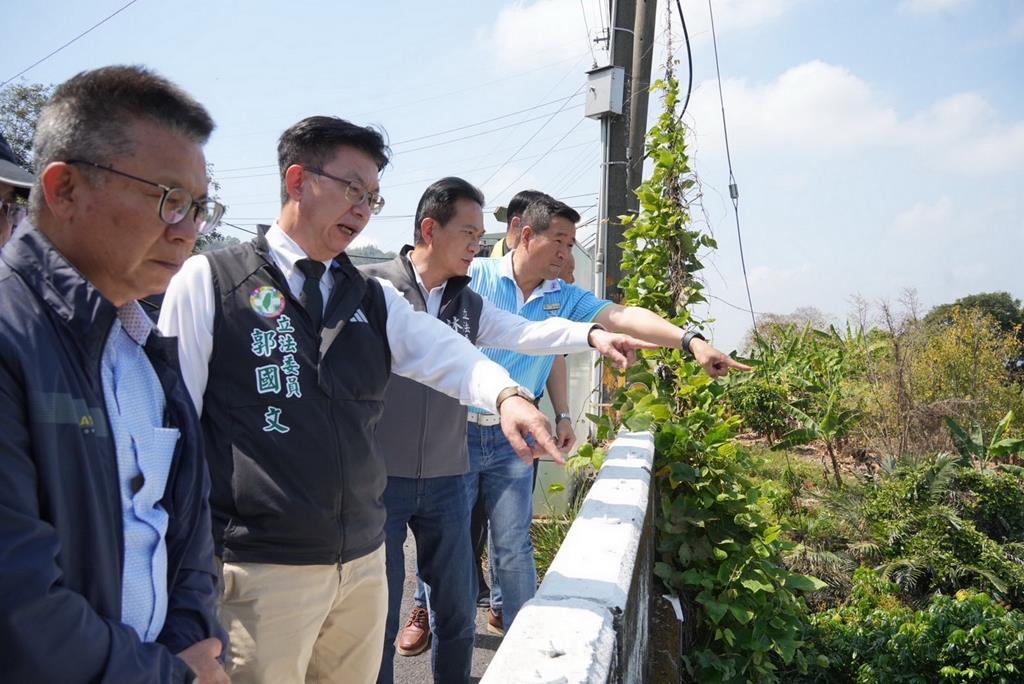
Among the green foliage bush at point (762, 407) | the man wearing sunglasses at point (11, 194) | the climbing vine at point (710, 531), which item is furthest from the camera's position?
the green foliage bush at point (762, 407)

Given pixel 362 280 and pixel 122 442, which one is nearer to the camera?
pixel 122 442

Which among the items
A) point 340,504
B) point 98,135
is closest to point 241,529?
point 340,504

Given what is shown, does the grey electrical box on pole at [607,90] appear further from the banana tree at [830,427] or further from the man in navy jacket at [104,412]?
the man in navy jacket at [104,412]

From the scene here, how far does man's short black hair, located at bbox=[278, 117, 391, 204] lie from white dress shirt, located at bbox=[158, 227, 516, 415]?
201mm

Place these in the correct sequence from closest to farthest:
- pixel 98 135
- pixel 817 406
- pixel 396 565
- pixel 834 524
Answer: pixel 98 135, pixel 396 565, pixel 834 524, pixel 817 406

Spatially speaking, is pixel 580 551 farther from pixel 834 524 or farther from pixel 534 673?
pixel 834 524

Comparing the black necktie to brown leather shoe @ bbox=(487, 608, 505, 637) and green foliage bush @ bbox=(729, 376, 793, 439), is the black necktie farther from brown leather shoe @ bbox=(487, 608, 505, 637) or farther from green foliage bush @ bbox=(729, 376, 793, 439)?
green foliage bush @ bbox=(729, 376, 793, 439)

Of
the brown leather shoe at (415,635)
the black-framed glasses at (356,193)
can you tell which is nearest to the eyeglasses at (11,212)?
the black-framed glasses at (356,193)

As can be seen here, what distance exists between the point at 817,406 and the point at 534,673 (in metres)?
9.02

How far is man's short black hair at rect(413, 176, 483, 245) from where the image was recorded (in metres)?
3.05

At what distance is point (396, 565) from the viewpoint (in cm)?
288

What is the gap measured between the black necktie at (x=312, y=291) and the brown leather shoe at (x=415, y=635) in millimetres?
2452

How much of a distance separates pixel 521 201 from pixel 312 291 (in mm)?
2182

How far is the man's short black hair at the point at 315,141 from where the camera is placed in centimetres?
A: 221
